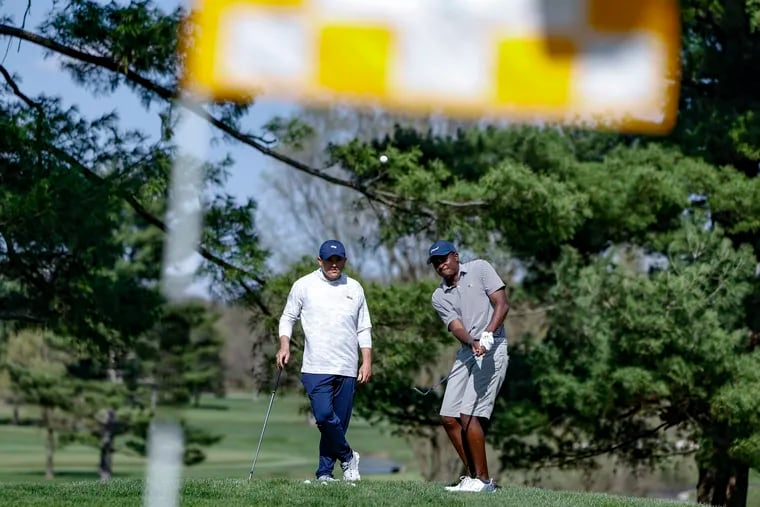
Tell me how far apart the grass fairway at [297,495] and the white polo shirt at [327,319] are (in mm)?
824

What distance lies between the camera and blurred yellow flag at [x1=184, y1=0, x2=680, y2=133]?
2057 millimetres

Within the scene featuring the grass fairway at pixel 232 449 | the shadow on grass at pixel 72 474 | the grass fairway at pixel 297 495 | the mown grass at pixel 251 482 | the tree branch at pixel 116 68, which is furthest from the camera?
the grass fairway at pixel 232 449

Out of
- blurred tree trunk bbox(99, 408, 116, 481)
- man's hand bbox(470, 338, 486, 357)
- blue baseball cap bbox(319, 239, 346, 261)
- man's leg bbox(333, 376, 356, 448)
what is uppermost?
blue baseball cap bbox(319, 239, 346, 261)

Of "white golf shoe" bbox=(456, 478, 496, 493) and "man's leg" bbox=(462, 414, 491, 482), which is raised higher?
"man's leg" bbox=(462, 414, 491, 482)

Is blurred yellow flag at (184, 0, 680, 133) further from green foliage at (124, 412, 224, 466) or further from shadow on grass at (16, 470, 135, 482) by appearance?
shadow on grass at (16, 470, 135, 482)

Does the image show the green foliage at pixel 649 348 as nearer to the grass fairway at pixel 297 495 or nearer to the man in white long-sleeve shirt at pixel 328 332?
the grass fairway at pixel 297 495

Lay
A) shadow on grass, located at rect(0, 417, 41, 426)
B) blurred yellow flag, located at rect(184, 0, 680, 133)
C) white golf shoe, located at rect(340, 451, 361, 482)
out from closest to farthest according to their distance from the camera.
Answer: blurred yellow flag, located at rect(184, 0, 680, 133) < white golf shoe, located at rect(340, 451, 361, 482) < shadow on grass, located at rect(0, 417, 41, 426)

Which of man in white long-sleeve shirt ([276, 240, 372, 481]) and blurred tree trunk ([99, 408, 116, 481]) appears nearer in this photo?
man in white long-sleeve shirt ([276, 240, 372, 481])

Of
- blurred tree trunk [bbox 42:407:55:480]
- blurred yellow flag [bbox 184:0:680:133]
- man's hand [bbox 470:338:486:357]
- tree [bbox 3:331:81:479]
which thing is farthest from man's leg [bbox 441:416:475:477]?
blurred tree trunk [bbox 42:407:55:480]

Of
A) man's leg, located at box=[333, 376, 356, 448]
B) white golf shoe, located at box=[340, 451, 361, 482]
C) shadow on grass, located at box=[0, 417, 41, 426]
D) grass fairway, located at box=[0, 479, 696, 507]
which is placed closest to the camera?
grass fairway, located at box=[0, 479, 696, 507]

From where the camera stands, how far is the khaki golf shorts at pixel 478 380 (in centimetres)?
868

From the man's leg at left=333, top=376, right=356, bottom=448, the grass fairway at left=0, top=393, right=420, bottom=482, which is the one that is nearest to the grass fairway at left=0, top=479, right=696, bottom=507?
the man's leg at left=333, top=376, right=356, bottom=448

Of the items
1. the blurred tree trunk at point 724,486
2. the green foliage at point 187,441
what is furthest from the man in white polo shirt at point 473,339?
the green foliage at point 187,441

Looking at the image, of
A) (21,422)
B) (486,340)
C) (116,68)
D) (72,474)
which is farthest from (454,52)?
(21,422)
